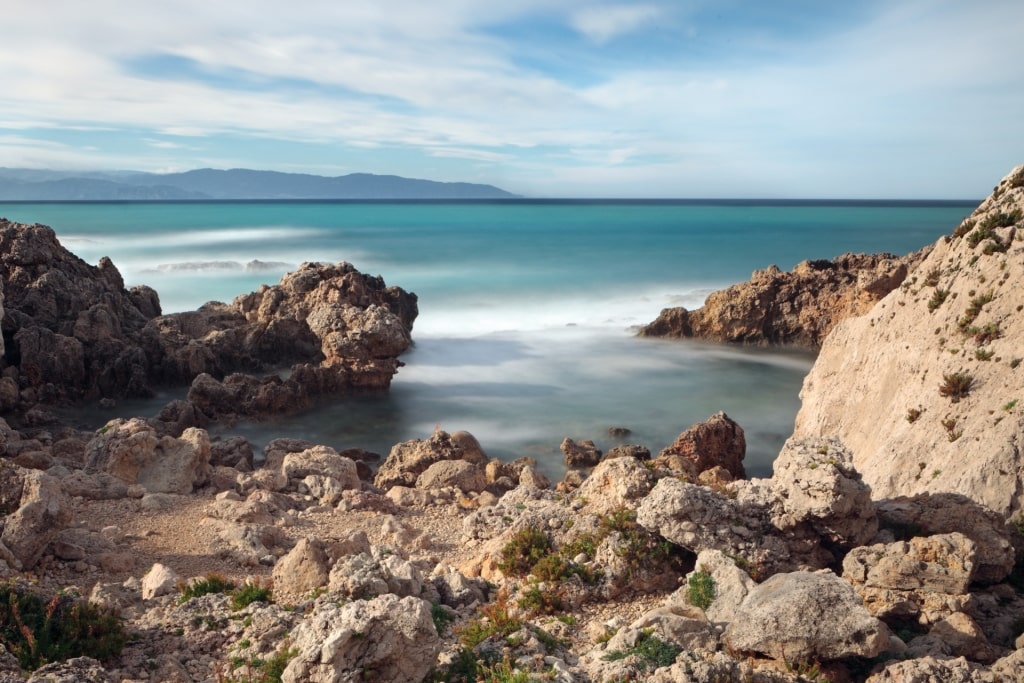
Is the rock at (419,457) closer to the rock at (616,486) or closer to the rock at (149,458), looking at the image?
the rock at (149,458)

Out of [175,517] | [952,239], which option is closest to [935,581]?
[952,239]

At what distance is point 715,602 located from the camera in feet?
27.6

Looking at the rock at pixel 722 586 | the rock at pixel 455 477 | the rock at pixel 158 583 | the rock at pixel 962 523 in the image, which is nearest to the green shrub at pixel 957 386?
the rock at pixel 962 523

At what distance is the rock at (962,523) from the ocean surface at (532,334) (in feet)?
31.9

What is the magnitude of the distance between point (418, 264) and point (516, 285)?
1640 cm

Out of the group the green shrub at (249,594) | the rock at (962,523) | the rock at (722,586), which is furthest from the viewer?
the rock at (962,523)

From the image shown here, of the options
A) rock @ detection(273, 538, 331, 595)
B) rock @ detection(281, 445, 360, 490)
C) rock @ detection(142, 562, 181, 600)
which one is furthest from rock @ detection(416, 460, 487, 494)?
rock @ detection(142, 562, 181, 600)

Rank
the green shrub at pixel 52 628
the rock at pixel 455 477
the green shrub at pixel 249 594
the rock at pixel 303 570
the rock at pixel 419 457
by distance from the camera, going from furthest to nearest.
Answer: the rock at pixel 419 457 < the rock at pixel 455 477 < the rock at pixel 303 570 < the green shrub at pixel 249 594 < the green shrub at pixel 52 628

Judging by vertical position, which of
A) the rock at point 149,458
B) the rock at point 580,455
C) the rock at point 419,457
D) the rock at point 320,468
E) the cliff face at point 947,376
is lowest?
the rock at point 580,455

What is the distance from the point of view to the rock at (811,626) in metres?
7.16

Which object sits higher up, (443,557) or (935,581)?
(935,581)

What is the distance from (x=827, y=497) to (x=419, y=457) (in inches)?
395

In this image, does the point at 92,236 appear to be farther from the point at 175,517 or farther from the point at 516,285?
the point at 175,517

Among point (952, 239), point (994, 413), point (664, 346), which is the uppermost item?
point (952, 239)
